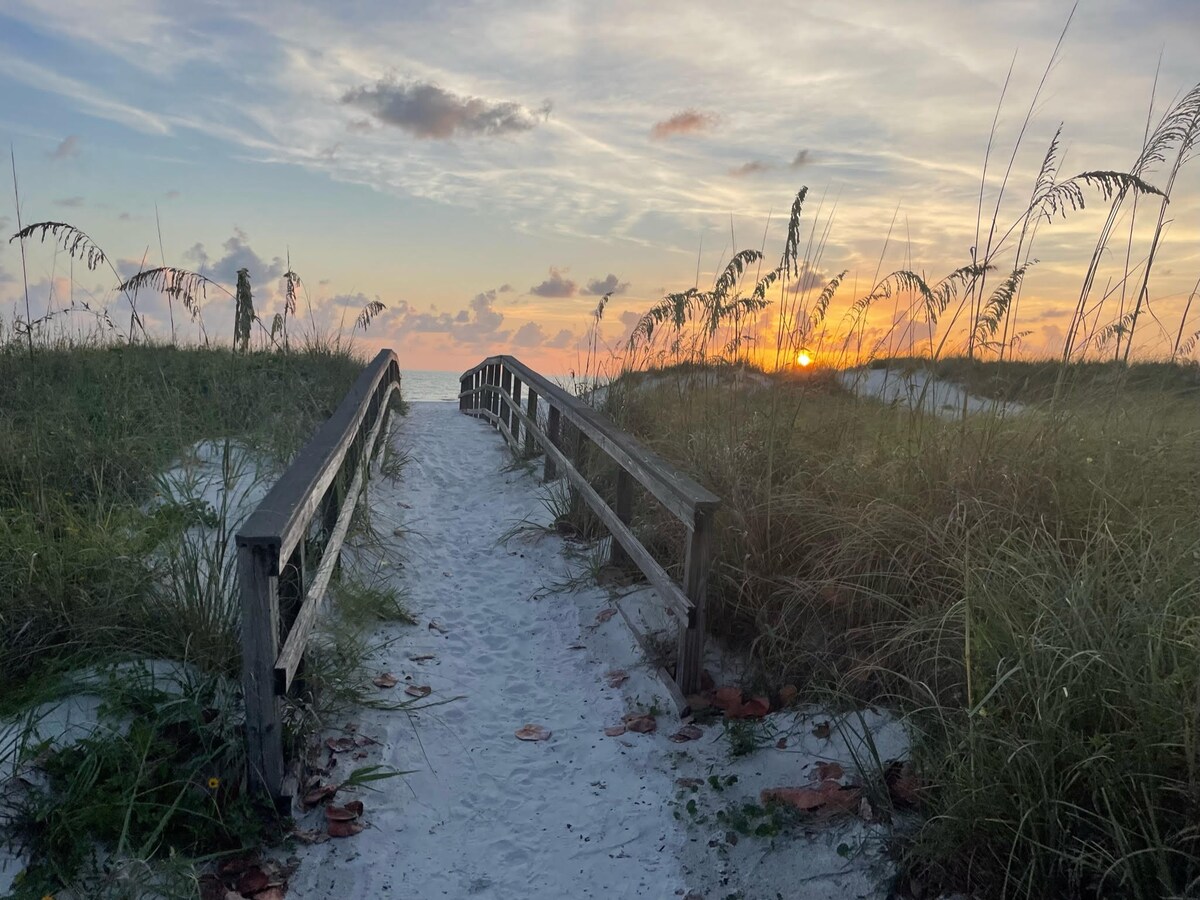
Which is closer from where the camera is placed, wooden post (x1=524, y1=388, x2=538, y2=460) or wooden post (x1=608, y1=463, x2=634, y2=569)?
wooden post (x1=608, y1=463, x2=634, y2=569)

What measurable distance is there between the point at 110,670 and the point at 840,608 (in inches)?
122

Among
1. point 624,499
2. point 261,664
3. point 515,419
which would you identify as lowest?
point 261,664

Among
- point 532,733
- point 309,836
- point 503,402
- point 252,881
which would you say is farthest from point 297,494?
point 503,402

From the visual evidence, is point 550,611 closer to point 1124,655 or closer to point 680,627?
point 680,627

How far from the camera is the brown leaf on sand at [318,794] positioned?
136 inches

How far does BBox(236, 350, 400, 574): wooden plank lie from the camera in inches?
125

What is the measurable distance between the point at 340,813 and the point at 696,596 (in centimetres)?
178

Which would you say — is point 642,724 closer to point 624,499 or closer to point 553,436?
point 624,499

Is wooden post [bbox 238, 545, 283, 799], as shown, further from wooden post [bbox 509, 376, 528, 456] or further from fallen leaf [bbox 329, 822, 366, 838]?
wooden post [bbox 509, 376, 528, 456]

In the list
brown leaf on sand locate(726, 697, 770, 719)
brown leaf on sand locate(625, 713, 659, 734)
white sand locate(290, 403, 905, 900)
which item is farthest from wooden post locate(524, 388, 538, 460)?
brown leaf on sand locate(726, 697, 770, 719)

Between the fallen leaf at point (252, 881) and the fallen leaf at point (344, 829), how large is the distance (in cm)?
32

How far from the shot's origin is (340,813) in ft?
11.3

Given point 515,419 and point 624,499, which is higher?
point 515,419

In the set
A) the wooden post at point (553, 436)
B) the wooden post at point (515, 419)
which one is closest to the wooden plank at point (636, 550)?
the wooden post at point (553, 436)
